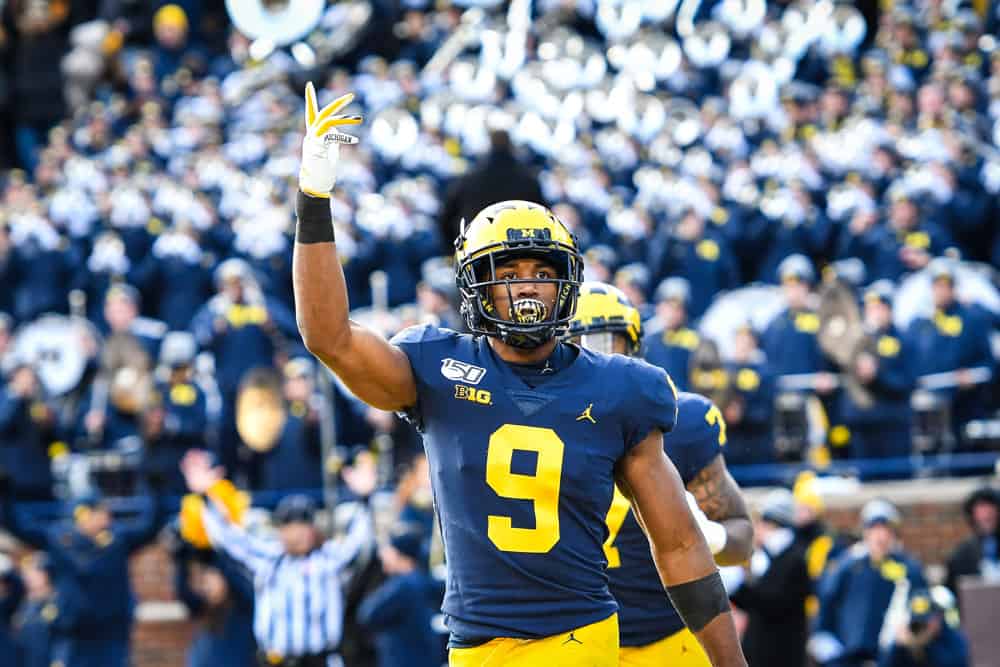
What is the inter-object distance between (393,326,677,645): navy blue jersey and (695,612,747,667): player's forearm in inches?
10.3

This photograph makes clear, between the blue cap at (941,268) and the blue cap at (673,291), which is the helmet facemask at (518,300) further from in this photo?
the blue cap at (941,268)

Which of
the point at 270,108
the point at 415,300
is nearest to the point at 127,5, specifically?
the point at 270,108

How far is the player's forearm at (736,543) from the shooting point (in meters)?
4.49

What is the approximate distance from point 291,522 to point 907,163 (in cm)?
752

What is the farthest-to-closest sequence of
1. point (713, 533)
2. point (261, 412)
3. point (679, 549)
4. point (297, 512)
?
point (261, 412)
point (297, 512)
point (713, 533)
point (679, 549)

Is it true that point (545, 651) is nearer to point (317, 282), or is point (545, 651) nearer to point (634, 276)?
point (317, 282)

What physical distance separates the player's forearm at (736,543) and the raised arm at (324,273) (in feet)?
4.53

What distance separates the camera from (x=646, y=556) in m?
4.63

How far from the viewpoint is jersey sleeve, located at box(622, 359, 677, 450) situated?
3.70 metres

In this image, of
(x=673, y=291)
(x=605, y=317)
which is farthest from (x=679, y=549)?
(x=673, y=291)

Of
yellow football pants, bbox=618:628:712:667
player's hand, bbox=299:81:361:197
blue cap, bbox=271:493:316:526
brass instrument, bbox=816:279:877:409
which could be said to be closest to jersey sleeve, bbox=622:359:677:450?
player's hand, bbox=299:81:361:197

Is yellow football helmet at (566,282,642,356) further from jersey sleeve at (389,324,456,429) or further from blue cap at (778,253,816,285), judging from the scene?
blue cap at (778,253,816,285)

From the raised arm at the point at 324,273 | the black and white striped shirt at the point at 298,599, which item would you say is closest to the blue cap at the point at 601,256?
the black and white striped shirt at the point at 298,599

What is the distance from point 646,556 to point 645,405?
3.42ft
